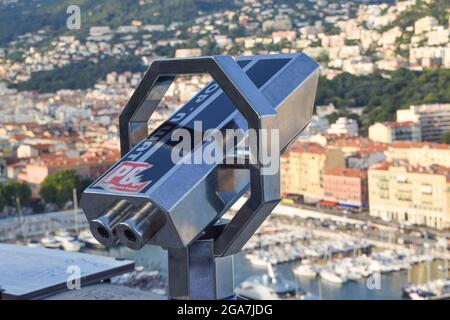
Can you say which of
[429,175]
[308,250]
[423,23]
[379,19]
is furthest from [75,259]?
[379,19]

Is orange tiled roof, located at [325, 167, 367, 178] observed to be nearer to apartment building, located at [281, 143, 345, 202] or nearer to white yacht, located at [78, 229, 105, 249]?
apartment building, located at [281, 143, 345, 202]

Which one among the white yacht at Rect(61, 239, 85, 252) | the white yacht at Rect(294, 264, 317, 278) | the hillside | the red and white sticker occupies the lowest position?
the white yacht at Rect(294, 264, 317, 278)

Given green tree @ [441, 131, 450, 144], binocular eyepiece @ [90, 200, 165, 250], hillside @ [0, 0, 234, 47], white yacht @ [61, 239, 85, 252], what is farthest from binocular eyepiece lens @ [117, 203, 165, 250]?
hillside @ [0, 0, 234, 47]

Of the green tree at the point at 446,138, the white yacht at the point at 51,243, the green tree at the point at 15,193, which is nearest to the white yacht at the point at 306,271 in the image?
the white yacht at the point at 51,243

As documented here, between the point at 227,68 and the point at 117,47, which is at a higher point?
the point at 117,47

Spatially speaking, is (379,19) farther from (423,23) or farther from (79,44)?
(79,44)

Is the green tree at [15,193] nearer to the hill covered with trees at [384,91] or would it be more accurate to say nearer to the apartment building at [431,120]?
the apartment building at [431,120]
